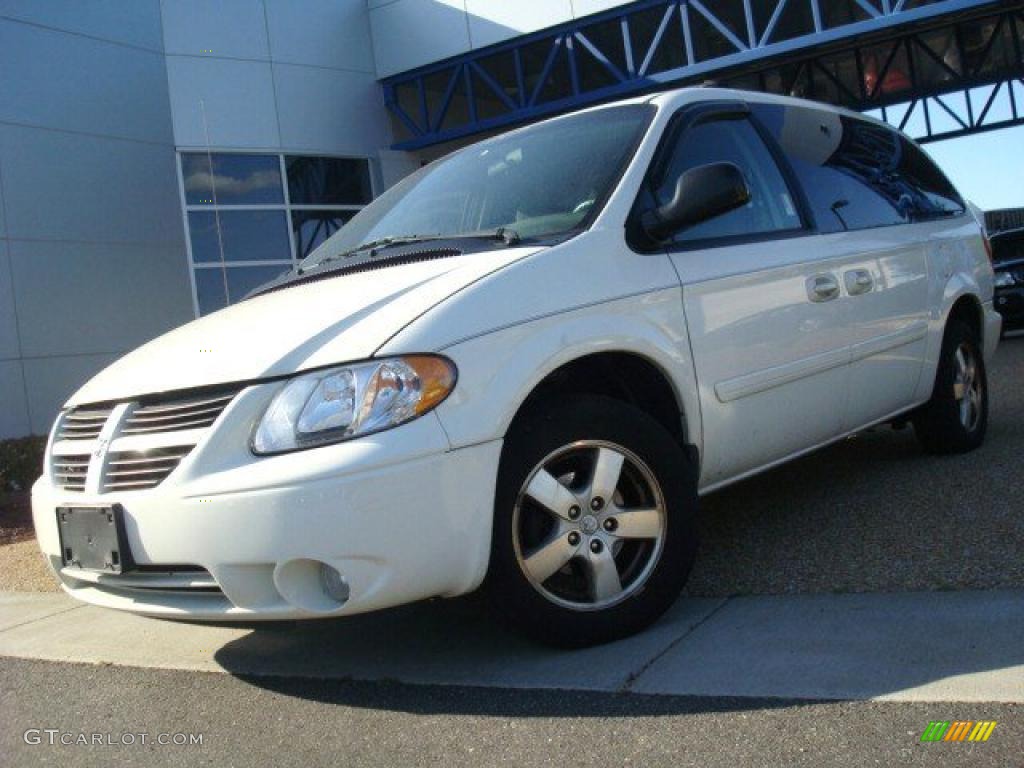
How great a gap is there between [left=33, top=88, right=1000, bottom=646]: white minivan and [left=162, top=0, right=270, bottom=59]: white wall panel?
40.3 ft

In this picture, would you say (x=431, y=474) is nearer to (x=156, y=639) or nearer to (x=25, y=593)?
(x=156, y=639)

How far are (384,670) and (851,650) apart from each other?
148cm

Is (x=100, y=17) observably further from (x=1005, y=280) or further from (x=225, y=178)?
(x=1005, y=280)

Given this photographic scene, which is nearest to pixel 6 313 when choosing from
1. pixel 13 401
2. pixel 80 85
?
pixel 13 401

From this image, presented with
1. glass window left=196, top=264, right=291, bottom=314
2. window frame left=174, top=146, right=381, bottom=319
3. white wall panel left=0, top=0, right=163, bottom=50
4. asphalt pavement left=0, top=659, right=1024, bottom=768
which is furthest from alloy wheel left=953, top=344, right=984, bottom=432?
white wall panel left=0, top=0, right=163, bottom=50

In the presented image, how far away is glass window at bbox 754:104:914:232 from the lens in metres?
4.69

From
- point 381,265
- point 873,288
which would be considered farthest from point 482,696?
point 873,288

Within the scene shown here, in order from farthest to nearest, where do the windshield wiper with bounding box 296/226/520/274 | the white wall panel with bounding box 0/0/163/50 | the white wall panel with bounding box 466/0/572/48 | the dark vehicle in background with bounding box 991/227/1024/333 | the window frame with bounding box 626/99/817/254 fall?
the white wall panel with bounding box 466/0/572/48 < the dark vehicle in background with bounding box 991/227/1024/333 < the white wall panel with bounding box 0/0/163/50 < the window frame with bounding box 626/99/817/254 < the windshield wiper with bounding box 296/226/520/274

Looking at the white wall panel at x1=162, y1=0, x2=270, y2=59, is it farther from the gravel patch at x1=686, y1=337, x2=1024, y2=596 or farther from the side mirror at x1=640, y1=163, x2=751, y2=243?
the side mirror at x1=640, y1=163, x2=751, y2=243

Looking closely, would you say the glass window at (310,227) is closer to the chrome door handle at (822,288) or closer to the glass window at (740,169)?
the glass window at (740,169)

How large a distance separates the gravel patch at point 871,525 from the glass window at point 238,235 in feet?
37.2

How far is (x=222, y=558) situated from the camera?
2.99 m

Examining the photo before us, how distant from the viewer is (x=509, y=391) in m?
3.16

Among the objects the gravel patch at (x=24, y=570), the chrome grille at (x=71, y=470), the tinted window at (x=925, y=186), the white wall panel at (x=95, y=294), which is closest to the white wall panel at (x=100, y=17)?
the white wall panel at (x=95, y=294)
